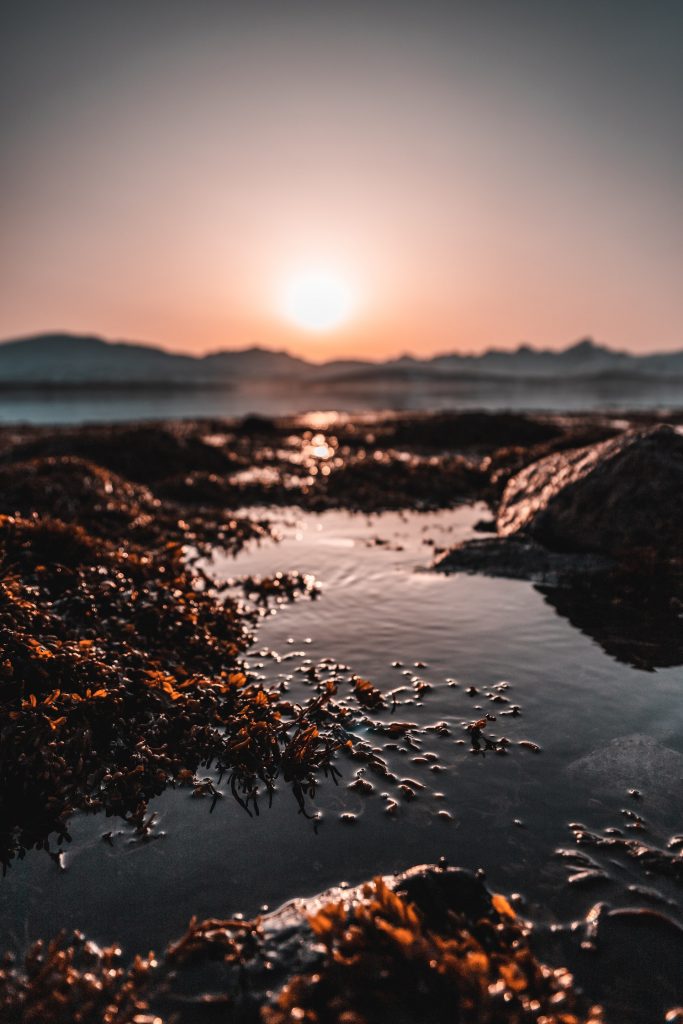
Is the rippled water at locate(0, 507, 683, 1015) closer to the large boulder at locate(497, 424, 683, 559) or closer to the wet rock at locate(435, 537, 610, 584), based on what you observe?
the wet rock at locate(435, 537, 610, 584)

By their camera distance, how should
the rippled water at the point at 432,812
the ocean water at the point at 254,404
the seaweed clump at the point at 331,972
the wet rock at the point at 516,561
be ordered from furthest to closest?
1. the ocean water at the point at 254,404
2. the wet rock at the point at 516,561
3. the rippled water at the point at 432,812
4. the seaweed clump at the point at 331,972

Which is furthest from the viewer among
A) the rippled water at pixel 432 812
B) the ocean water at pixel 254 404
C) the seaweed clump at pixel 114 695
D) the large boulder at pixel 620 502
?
the ocean water at pixel 254 404

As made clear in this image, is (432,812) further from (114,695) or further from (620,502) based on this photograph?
(620,502)

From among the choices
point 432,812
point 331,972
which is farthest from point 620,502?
point 331,972

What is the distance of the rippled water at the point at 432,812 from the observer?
3.22 meters

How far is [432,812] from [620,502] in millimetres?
7348

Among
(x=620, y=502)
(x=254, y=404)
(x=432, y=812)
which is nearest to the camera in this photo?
(x=432, y=812)

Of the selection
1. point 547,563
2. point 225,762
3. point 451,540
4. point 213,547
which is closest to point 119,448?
point 213,547

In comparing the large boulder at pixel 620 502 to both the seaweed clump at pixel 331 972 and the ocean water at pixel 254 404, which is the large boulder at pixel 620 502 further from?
the ocean water at pixel 254 404

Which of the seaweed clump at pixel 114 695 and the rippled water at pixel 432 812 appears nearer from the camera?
the rippled water at pixel 432 812

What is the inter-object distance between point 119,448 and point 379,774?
16523mm

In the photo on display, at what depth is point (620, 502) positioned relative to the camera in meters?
9.61

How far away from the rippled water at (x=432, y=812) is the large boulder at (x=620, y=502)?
11.0 ft

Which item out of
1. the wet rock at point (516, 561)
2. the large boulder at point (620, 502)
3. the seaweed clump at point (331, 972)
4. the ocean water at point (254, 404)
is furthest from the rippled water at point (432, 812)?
the ocean water at point (254, 404)
